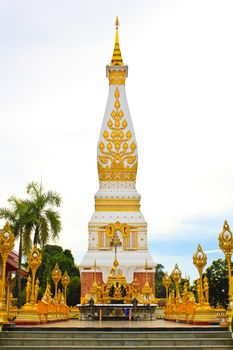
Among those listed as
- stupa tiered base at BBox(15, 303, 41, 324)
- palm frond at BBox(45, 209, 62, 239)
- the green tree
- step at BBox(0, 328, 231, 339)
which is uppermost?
palm frond at BBox(45, 209, 62, 239)

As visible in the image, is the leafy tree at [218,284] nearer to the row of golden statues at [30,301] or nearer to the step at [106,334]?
the row of golden statues at [30,301]

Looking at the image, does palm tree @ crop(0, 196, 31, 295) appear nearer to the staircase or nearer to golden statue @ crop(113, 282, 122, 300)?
golden statue @ crop(113, 282, 122, 300)

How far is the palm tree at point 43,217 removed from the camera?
117ft

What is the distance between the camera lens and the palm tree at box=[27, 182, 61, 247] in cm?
3575

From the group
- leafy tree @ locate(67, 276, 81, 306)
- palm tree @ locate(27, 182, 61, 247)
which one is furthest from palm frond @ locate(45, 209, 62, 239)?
leafy tree @ locate(67, 276, 81, 306)

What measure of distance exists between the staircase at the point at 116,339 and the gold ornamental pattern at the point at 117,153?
30998mm

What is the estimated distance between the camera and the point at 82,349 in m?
14.3

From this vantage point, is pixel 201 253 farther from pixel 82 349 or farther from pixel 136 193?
pixel 136 193

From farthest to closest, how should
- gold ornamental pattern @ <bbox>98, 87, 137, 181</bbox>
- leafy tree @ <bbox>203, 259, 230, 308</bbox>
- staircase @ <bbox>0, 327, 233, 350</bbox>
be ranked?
gold ornamental pattern @ <bbox>98, 87, 137, 181</bbox>
leafy tree @ <bbox>203, 259, 230, 308</bbox>
staircase @ <bbox>0, 327, 233, 350</bbox>

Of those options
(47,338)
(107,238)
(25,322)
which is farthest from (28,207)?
(47,338)

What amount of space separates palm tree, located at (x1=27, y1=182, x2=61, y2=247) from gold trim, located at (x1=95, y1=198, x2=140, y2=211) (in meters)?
8.13

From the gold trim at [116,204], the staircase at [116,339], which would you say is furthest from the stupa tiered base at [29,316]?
the gold trim at [116,204]

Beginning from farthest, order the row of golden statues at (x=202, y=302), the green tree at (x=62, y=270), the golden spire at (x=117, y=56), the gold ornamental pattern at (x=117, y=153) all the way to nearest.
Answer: the golden spire at (x=117, y=56)
the gold ornamental pattern at (x=117, y=153)
the green tree at (x=62, y=270)
the row of golden statues at (x=202, y=302)

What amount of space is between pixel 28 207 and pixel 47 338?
21.4 meters
